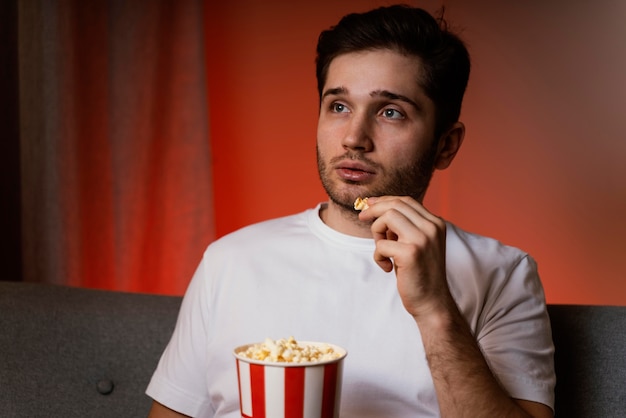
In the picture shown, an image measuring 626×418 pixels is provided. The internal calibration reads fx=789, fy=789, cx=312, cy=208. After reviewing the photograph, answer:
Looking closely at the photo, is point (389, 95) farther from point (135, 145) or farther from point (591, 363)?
point (135, 145)

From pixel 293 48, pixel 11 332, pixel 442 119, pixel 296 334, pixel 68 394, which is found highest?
pixel 293 48

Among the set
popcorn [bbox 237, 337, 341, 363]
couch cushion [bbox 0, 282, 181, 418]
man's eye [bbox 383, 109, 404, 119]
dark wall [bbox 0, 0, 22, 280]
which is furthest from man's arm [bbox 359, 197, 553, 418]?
dark wall [bbox 0, 0, 22, 280]

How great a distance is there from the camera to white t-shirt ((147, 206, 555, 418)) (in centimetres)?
142

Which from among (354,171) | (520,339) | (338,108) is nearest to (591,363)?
(520,339)

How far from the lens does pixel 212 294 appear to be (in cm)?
158

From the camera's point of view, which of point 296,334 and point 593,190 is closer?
point 296,334

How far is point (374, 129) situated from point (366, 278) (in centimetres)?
29

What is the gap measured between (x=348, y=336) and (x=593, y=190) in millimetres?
1265

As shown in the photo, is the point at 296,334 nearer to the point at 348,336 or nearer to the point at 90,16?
the point at 348,336

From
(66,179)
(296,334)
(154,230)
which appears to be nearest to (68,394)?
(296,334)

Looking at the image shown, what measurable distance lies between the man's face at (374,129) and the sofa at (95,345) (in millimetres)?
455

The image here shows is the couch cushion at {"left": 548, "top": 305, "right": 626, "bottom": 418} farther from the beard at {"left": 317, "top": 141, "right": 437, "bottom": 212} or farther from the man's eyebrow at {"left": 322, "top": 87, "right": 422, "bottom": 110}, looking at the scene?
the man's eyebrow at {"left": 322, "top": 87, "right": 422, "bottom": 110}

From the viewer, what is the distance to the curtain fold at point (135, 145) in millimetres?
2408

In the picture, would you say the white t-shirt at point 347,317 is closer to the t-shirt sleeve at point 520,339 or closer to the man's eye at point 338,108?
the t-shirt sleeve at point 520,339
